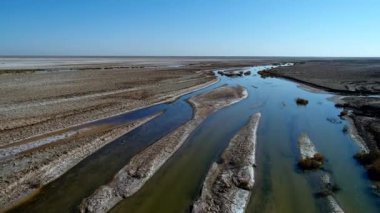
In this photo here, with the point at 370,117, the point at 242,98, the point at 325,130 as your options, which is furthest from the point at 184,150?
the point at 242,98

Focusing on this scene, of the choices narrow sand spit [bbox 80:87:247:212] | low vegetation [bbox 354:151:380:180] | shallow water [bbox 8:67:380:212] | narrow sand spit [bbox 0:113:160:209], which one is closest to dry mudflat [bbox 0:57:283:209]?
narrow sand spit [bbox 0:113:160:209]

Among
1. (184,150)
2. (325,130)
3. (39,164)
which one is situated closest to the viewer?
(39,164)

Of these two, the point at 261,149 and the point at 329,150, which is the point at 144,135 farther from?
the point at 329,150

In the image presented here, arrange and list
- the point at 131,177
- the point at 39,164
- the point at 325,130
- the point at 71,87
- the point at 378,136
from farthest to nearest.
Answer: the point at 71,87, the point at 325,130, the point at 378,136, the point at 39,164, the point at 131,177

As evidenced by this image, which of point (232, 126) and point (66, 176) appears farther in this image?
point (232, 126)

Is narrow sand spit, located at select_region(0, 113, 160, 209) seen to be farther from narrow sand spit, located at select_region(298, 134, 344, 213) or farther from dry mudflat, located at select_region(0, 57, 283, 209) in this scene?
narrow sand spit, located at select_region(298, 134, 344, 213)
